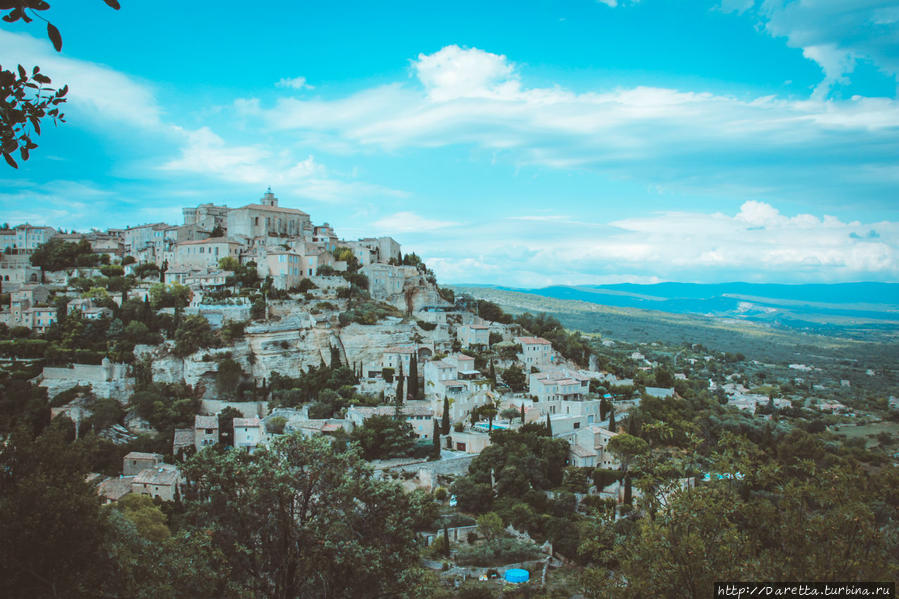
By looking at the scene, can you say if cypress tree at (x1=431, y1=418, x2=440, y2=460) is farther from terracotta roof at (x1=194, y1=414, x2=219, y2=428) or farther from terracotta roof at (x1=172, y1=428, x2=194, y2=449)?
terracotta roof at (x1=172, y1=428, x2=194, y2=449)

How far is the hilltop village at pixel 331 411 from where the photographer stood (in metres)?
11.1

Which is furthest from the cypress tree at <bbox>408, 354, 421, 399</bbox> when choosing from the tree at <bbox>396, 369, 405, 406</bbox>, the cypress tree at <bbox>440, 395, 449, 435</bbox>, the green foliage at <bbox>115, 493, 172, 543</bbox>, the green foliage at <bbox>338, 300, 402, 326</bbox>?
the green foliage at <bbox>115, 493, 172, 543</bbox>

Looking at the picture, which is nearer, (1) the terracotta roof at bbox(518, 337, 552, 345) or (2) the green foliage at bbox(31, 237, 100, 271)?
(1) the terracotta roof at bbox(518, 337, 552, 345)

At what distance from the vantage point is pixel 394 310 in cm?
4825

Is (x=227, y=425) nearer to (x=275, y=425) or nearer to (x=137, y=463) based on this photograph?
(x=275, y=425)

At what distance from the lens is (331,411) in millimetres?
36562

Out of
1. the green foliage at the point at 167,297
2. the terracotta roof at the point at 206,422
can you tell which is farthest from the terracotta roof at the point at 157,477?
the green foliage at the point at 167,297

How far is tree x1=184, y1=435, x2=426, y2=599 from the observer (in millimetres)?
10648

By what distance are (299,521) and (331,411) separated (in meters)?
25.8

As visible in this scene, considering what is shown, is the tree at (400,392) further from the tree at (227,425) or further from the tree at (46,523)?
the tree at (46,523)

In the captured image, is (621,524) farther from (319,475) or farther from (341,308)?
(341,308)

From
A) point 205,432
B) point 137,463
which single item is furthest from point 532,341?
point 137,463

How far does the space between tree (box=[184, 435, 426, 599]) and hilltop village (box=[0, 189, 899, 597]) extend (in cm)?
5

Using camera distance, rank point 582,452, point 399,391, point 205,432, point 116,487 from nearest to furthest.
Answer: point 116,487
point 205,432
point 582,452
point 399,391
